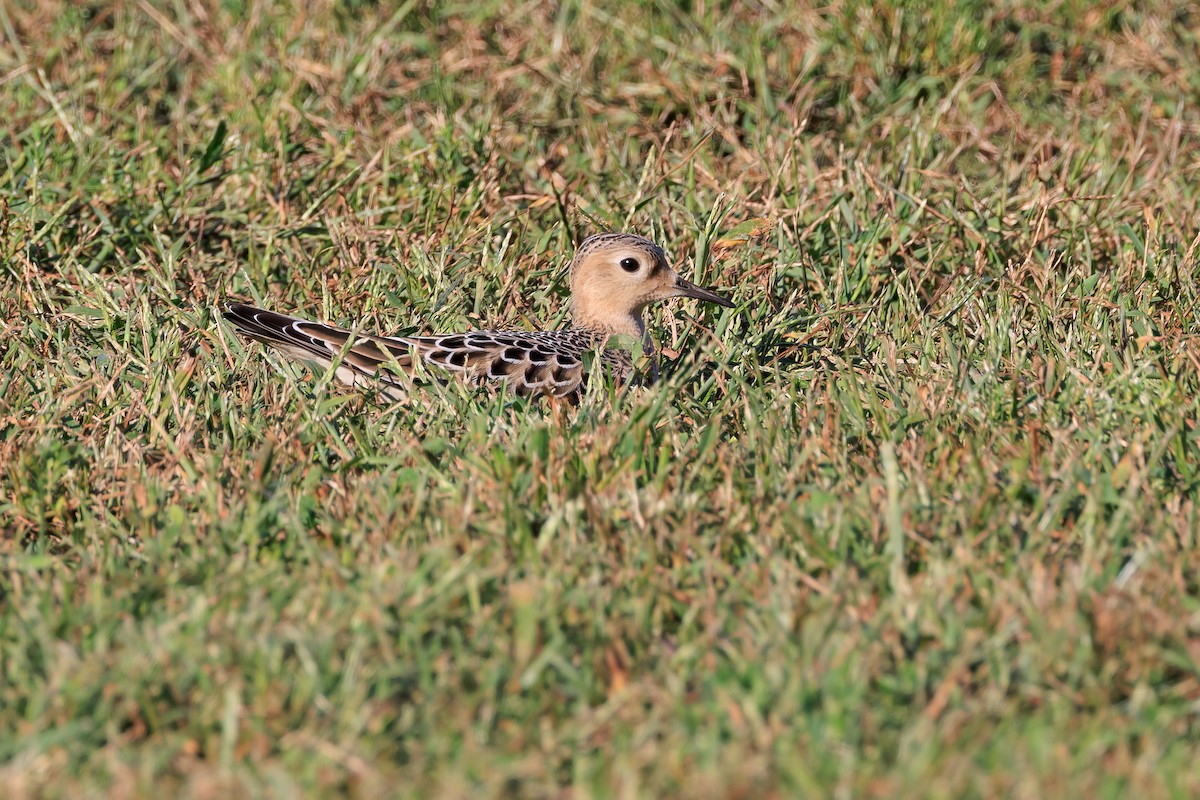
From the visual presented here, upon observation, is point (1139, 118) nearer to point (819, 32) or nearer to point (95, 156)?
point (819, 32)

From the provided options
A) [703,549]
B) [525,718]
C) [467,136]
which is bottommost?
[525,718]

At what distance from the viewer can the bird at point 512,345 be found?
18.0 feet

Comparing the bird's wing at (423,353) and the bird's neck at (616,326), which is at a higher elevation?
the bird's neck at (616,326)

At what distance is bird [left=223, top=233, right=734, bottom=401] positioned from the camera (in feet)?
18.0

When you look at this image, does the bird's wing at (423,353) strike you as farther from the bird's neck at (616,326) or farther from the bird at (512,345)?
the bird's neck at (616,326)

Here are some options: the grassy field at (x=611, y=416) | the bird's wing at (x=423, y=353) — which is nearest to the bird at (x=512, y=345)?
the bird's wing at (x=423, y=353)

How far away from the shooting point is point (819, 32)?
27.8 feet

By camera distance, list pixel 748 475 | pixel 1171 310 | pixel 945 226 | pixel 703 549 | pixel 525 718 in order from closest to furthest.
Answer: pixel 525 718, pixel 703 549, pixel 748 475, pixel 1171 310, pixel 945 226

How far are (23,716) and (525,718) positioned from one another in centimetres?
110

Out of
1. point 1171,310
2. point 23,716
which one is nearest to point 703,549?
point 23,716

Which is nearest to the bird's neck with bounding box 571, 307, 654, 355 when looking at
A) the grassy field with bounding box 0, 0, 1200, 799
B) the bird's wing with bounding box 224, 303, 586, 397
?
the grassy field with bounding box 0, 0, 1200, 799

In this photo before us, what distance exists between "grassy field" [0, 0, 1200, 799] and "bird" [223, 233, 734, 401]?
125mm

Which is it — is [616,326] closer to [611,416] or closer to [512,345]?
[512,345]

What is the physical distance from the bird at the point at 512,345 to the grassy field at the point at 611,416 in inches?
4.9
